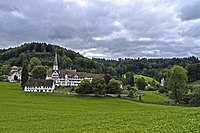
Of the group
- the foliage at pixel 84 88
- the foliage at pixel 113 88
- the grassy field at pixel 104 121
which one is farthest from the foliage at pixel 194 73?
the grassy field at pixel 104 121

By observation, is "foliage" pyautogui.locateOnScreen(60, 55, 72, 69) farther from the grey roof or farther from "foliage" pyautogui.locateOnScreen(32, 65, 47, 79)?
the grey roof

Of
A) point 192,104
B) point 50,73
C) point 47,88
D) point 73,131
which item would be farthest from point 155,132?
point 50,73

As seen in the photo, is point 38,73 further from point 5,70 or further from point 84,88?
point 5,70

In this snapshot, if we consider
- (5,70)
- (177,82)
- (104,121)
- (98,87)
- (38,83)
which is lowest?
(104,121)

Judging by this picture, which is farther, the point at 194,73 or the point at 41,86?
the point at 194,73

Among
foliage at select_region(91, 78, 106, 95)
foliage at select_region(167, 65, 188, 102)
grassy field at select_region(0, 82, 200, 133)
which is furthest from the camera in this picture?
foliage at select_region(91, 78, 106, 95)

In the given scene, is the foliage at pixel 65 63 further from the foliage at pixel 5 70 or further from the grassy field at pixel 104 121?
the grassy field at pixel 104 121

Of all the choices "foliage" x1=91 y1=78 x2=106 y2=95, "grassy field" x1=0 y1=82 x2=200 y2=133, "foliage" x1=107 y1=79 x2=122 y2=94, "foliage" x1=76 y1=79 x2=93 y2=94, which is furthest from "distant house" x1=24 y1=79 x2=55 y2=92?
"grassy field" x1=0 y1=82 x2=200 y2=133

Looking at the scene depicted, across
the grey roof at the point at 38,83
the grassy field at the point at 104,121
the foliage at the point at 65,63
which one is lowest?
the grassy field at the point at 104,121

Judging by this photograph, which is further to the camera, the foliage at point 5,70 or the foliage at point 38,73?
the foliage at point 5,70

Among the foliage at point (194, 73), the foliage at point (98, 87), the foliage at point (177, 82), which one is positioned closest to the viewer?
the foliage at point (177, 82)

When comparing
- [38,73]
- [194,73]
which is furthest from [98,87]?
[194,73]

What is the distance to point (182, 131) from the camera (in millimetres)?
17281

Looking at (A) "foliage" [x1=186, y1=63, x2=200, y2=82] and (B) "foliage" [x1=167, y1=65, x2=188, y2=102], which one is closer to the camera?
(B) "foliage" [x1=167, y1=65, x2=188, y2=102]
